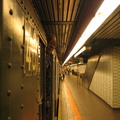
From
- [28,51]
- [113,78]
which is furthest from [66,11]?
[113,78]

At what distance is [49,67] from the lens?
10.6 ft

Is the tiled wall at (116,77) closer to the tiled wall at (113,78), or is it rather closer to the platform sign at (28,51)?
the tiled wall at (113,78)

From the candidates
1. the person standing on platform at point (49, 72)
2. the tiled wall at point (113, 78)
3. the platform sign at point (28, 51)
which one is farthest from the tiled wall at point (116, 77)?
the platform sign at point (28, 51)

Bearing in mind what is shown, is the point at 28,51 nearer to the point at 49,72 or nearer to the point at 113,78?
the point at 49,72

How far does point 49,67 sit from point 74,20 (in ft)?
4.56

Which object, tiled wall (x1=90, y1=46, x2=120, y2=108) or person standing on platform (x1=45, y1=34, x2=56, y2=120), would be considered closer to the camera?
person standing on platform (x1=45, y1=34, x2=56, y2=120)

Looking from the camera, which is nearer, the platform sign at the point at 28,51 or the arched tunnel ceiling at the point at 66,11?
the platform sign at the point at 28,51

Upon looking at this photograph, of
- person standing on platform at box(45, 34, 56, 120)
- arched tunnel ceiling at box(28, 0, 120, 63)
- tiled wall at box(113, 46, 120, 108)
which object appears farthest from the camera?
tiled wall at box(113, 46, 120, 108)

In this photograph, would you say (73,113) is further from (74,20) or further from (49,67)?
(74,20)

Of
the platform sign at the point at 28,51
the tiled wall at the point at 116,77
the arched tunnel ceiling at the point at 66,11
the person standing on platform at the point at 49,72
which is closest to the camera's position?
the platform sign at the point at 28,51

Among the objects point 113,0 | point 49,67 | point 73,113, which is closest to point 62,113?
point 73,113

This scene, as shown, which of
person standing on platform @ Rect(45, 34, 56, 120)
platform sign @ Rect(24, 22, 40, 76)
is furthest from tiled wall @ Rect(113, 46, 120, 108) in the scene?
platform sign @ Rect(24, 22, 40, 76)

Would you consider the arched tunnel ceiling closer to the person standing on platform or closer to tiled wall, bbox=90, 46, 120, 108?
the person standing on platform

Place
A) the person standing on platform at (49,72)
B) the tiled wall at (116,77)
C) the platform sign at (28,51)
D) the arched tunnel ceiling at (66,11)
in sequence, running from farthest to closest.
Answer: the tiled wall at (116,77), the person standing on platform at (49,72), the arched tunnel ceiling at (66,11), the platform sign at (28,51)
